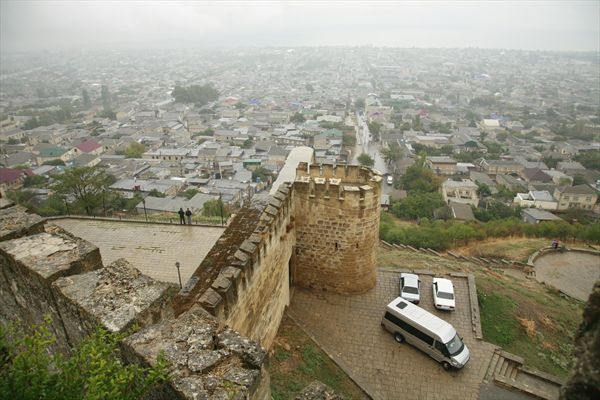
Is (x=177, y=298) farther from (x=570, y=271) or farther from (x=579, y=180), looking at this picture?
(x=579, y=180)

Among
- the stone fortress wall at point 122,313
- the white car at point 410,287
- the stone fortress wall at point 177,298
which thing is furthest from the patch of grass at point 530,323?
the stone fortress wall at point 122,313

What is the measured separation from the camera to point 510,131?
327ft

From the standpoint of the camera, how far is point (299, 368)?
10.0m

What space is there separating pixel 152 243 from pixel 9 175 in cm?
5072

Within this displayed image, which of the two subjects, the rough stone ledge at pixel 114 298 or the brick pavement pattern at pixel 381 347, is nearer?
the rough stone ledge at pixel 114 298

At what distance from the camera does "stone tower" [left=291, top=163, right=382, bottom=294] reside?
11836mm

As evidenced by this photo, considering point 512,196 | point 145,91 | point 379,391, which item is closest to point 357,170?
point 379,391

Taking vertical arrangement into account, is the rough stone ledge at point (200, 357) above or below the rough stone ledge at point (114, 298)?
below

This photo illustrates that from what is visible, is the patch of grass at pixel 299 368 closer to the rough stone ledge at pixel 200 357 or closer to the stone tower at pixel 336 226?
the stone tower at pixel 336 226

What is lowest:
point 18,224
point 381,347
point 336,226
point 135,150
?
point 135,150

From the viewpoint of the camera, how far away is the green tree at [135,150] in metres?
71.4

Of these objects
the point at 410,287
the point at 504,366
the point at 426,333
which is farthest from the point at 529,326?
the point at 426,333

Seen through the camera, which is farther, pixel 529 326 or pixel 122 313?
pixel 529 326

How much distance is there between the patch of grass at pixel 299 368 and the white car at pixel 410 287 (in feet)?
13.2
